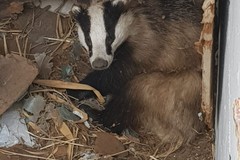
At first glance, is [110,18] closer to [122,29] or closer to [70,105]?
[122,29]

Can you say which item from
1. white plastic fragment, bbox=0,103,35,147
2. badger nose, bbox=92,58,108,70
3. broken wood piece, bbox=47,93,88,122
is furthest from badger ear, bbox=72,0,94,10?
white plastic fragment, bbox=0,103,35,147

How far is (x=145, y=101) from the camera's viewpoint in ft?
13.6

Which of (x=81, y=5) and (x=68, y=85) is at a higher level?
(x=81, y=5)

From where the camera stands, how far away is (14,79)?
13.9ft

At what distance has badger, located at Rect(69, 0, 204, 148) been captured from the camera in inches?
159

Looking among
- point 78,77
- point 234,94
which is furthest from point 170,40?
point 234,94

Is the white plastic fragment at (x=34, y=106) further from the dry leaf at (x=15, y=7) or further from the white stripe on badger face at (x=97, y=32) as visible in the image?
the dry leaf at (x=15, y=7)

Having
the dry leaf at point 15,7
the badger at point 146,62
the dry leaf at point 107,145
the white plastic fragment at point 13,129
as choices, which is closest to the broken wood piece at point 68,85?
the badger at point 146,62

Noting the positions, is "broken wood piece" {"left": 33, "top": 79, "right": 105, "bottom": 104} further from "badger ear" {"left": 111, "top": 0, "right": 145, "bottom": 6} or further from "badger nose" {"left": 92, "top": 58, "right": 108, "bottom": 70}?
"badger ear" {"left": 111, "top": 0, "right": 145, "bottom": 6}

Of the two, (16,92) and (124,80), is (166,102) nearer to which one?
(124,80)

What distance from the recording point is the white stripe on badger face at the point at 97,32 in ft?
13.1

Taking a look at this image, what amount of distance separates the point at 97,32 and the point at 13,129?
830 millimetres

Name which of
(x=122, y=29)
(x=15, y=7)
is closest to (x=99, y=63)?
(x=122, y=29)

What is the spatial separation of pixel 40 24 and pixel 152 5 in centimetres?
97
